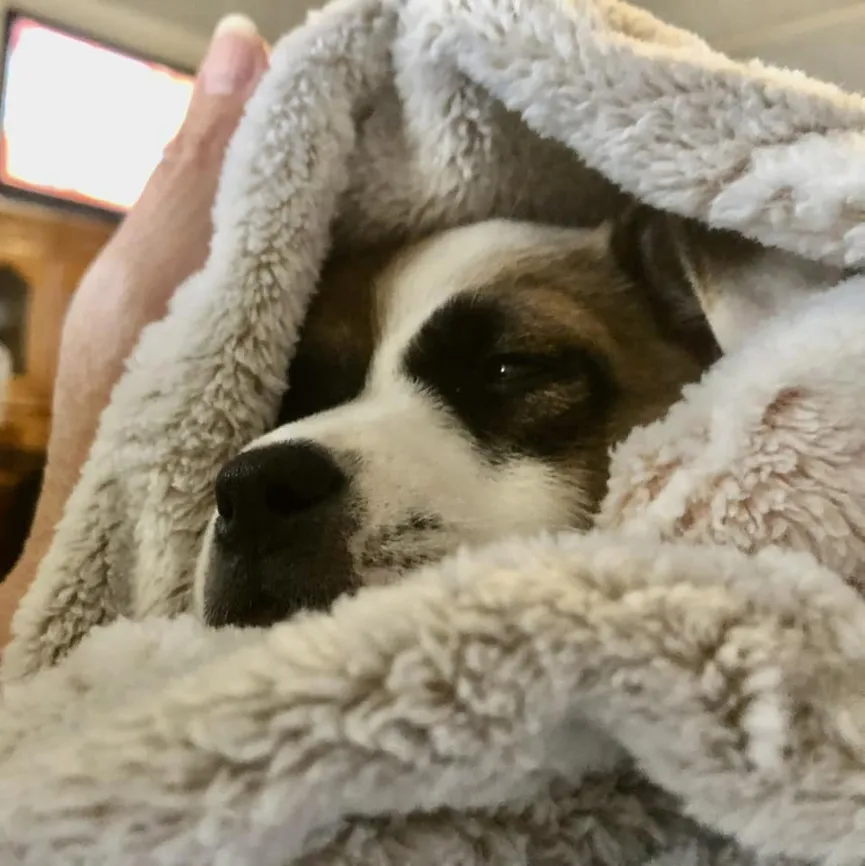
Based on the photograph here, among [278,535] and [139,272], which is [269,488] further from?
[139,272]

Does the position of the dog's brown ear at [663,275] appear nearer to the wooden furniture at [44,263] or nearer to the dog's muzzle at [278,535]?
the dog's muzzle at [278,535]

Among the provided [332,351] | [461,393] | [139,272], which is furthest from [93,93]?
[461,393]

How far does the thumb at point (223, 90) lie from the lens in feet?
2.83

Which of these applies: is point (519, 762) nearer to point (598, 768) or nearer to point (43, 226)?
point (598, 768)

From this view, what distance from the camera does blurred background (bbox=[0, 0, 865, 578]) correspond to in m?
2.17

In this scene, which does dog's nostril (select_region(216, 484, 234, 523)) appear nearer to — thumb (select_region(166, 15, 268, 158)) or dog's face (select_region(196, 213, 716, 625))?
dog's face (select_region(196, 213, 716, 625))

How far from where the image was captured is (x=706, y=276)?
620 mm

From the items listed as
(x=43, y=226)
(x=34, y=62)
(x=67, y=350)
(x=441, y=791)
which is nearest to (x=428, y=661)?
(x=441, y=791)

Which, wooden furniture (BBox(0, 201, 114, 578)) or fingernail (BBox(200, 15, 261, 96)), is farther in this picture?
wooden furniture (BBox(0, 201, 114, 578))

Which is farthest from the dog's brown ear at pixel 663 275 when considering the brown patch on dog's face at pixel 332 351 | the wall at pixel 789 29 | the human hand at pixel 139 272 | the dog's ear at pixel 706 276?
the wall at pixel 789 29

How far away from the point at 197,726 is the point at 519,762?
0.38 feet

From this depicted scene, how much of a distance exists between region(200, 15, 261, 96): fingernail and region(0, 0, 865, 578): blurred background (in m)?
1.38

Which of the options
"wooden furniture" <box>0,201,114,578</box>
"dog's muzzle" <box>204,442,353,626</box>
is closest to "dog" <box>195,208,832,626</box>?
"dog's muzzle" <box>204,442,353,626</box>

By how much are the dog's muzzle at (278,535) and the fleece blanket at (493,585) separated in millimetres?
47
